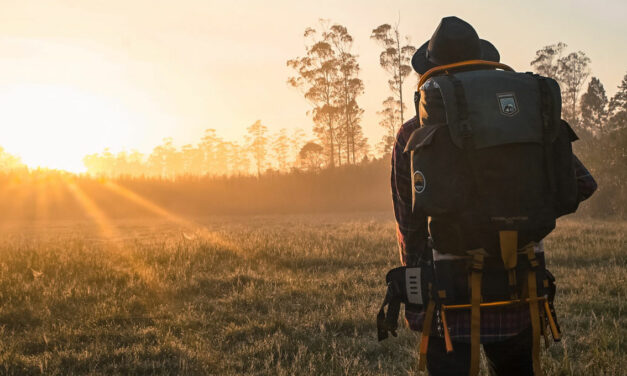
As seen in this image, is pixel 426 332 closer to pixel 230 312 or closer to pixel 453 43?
pixel 453 43

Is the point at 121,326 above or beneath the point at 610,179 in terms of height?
beneath

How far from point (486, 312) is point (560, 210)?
51 centimetres

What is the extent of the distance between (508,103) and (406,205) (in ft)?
1.95

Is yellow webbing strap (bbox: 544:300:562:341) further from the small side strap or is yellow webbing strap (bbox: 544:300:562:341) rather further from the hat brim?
the hat brim

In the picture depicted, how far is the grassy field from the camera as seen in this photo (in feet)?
14.0

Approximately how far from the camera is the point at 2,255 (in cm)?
863

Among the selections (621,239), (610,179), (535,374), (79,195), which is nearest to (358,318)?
(535,374)

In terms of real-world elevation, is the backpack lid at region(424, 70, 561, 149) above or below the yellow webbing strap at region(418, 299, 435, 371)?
above

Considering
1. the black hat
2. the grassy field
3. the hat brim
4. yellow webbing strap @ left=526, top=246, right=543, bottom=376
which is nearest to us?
yellow webbing strap @ left=526, top=246, right=543, bottom=376

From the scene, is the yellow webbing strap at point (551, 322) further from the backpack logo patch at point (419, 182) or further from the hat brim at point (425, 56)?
the hat brim at point (425, 56)

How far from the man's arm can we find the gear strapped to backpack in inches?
7.2

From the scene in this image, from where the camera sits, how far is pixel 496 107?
69.3 inches

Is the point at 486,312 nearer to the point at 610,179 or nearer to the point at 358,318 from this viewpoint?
the point at 358,318

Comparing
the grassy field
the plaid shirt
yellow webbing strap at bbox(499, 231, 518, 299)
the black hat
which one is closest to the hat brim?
the black hat
